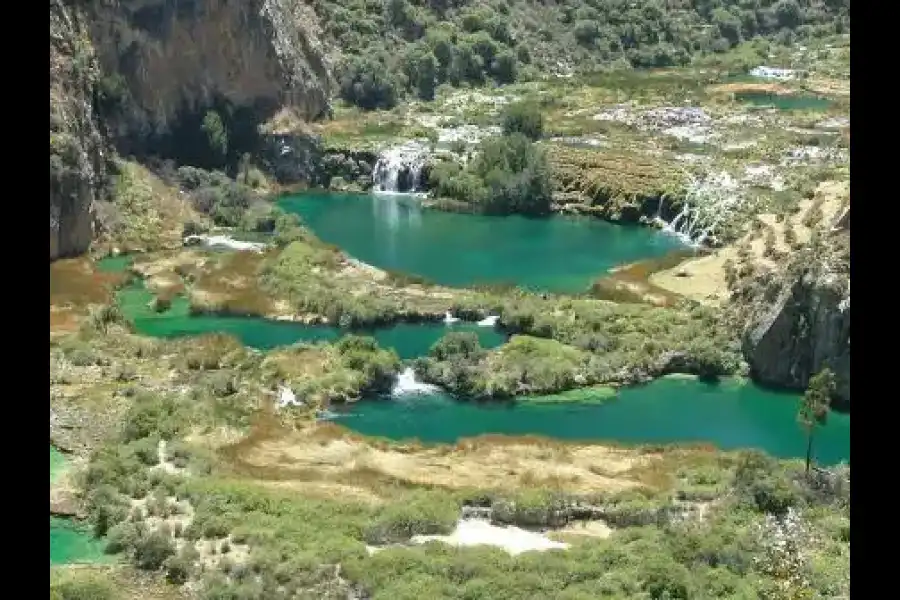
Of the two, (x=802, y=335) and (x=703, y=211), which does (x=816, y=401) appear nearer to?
(x=802, y=335)

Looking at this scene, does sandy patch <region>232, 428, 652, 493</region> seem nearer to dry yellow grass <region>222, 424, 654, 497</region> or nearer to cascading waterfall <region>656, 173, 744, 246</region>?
dry yellow grass <region>222, 424, 654, 497</region>

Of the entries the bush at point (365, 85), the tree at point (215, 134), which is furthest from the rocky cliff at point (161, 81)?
the bush at point (365, 85)

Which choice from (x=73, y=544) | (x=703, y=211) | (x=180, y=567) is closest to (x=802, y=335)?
(x=180, y=567)

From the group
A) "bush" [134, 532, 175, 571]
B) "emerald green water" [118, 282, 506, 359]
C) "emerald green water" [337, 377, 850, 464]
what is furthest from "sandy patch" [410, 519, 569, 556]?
"emerald green water" [118, 282, 506, 359]

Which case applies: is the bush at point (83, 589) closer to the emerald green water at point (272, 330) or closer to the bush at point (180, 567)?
the bush at point (180, 567)

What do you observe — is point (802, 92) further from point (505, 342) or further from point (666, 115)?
point (505, 342)
